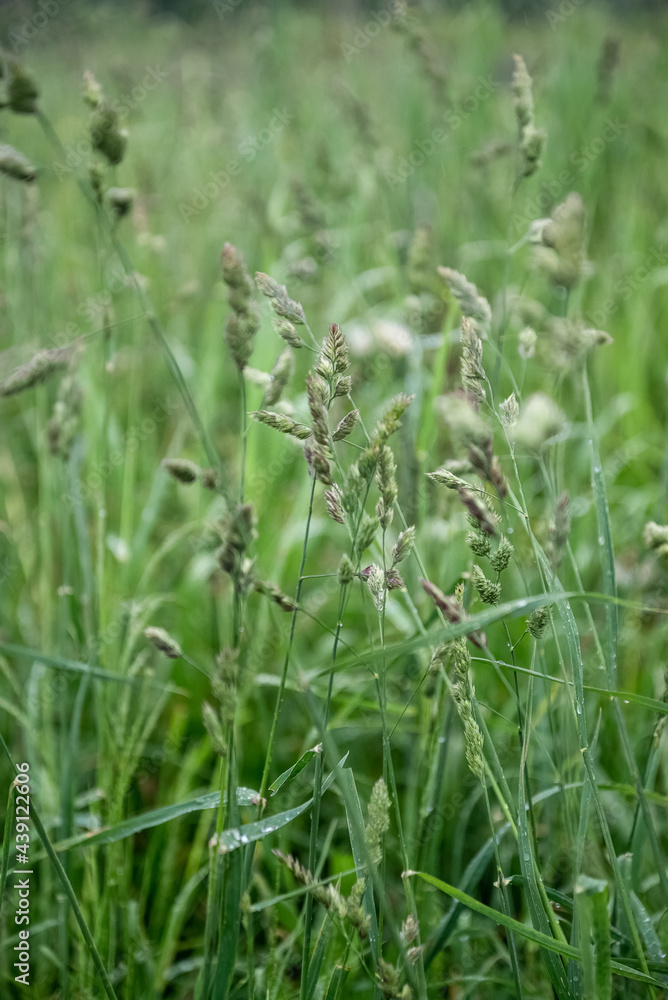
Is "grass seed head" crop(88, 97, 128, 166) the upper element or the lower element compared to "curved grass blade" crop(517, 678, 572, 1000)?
upper

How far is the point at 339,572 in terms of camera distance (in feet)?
1.62

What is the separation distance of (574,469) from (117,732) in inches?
49.9

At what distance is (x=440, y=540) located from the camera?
117 centimetres

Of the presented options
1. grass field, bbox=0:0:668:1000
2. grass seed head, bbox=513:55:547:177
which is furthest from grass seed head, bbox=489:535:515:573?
grass seed head, bbox=513:55:547:177

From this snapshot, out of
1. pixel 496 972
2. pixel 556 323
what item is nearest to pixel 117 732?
pixel 496 972

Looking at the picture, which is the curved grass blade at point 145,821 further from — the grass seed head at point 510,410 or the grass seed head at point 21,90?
the grass seed head at point 21,90

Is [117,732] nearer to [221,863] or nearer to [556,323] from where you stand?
[221,863]

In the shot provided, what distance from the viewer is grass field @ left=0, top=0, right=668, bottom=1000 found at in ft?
1.82

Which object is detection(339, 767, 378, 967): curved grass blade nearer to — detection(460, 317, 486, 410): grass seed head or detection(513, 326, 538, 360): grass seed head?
detection(460, 317, 486, 410): grass seed head

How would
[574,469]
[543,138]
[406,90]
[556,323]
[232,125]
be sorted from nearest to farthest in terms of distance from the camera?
[556,323]
[543,138]
[574,469]
[406,90]
[232,125]

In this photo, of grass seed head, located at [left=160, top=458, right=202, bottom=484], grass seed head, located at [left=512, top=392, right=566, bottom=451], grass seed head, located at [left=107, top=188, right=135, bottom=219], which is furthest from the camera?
grass seed head, located at [left=107, top=188, right=135, bottom=219]

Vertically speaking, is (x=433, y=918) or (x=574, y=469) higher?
(x=574, y=469)

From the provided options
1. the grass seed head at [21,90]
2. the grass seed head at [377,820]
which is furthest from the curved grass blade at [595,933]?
the grass seed head at [21,90]

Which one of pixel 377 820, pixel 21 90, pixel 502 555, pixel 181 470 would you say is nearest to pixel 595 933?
pixel 377 820
